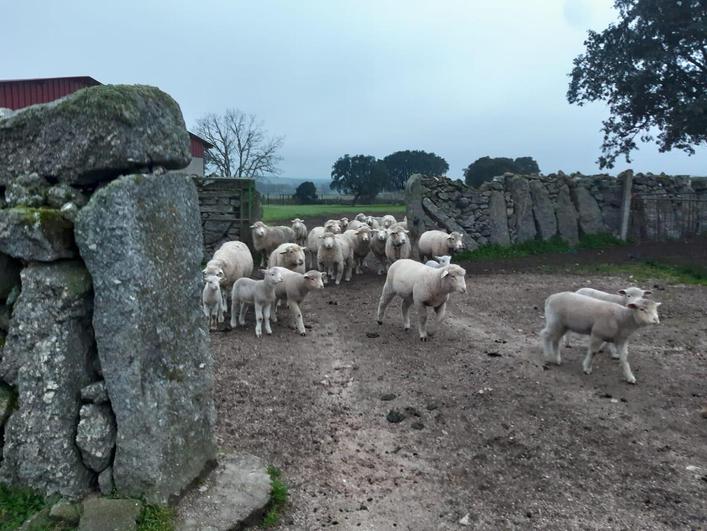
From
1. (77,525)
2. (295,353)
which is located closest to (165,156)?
(77,525)

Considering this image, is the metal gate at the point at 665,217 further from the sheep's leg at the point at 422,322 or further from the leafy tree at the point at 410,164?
the leafy tree at the point at 410,164

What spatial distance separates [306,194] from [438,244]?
34931mm

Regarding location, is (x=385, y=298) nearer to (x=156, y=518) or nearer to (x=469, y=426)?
(x=469, y=426)

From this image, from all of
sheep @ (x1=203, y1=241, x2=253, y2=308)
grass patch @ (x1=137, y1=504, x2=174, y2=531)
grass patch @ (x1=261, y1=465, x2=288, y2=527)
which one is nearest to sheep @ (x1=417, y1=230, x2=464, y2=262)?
sheep @ (x1=203, y1=241, x2=253, y2=308)

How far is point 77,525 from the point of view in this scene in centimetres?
416

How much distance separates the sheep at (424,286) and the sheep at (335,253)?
3951mm

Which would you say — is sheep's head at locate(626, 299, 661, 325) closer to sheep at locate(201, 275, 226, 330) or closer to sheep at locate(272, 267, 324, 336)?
sheep at locate(272, 267, 324, 336)

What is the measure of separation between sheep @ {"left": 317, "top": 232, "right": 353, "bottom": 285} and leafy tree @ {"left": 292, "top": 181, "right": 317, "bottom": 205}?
113 ft

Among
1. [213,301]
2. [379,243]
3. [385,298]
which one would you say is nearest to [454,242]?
[379,243]

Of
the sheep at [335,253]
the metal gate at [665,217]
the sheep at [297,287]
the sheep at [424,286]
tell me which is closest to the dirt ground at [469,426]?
the sheep at [297,287]

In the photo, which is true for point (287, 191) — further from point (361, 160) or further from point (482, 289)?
point (482, 289)

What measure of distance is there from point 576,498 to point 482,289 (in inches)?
361

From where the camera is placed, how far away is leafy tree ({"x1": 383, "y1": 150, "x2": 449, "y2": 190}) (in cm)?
4991

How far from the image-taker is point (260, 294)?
10328 millimetres
